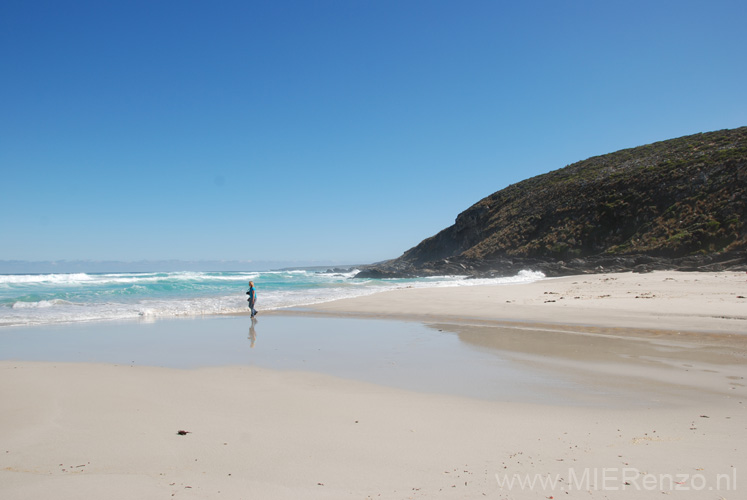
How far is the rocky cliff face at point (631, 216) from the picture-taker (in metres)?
30.5

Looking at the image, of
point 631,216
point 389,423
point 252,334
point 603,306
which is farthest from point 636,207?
point 389,423

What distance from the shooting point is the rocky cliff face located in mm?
30500

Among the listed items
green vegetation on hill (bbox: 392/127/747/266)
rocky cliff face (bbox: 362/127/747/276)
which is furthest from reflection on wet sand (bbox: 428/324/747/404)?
green vegetation on hill (bbox: 392/127/747/266)

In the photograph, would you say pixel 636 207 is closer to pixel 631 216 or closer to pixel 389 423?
pixel 631 216

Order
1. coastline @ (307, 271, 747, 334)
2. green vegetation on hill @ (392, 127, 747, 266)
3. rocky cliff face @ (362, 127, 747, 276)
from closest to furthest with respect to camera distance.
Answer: coastline @ (307, 271, 747, 334), rocky cliff face @ (362, 127, 747, 276), green vegetation on hill @ (392, 127, 747, 266)

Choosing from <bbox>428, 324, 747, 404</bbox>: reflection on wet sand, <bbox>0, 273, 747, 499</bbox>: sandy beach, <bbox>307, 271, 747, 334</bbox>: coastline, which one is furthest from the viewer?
<bbox>307, 271, 747, 334</bbox>: coastline

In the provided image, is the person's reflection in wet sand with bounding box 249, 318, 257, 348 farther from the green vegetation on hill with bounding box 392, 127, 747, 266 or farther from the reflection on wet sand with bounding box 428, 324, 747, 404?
the green vegetation on hill with bounding box 392, 127, 747, 266

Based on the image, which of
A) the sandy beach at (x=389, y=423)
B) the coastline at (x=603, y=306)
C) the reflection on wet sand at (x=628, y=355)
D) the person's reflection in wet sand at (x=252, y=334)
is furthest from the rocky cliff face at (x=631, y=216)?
the person's reflection in wet sand at (x=252, y=334)

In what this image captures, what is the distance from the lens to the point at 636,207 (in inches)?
1583

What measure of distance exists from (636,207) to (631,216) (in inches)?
41.0

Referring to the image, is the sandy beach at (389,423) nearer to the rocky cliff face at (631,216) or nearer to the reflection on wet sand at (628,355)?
the reflection on wet sand at (628,355)

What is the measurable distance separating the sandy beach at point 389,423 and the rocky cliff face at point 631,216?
23937mm

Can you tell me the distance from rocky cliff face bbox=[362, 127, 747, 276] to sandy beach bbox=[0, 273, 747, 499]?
2394 cm

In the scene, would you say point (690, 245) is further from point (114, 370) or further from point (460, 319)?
point (114, 370)
